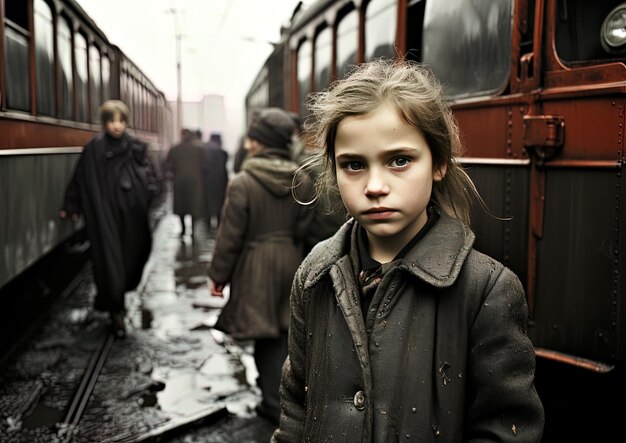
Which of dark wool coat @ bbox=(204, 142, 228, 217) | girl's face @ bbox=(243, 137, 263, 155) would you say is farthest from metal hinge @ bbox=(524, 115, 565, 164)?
dark wool coat @ bbox=(204, 142, 228, 217)

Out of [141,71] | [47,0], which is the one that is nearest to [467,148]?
[47,0]

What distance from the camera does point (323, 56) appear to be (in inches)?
297

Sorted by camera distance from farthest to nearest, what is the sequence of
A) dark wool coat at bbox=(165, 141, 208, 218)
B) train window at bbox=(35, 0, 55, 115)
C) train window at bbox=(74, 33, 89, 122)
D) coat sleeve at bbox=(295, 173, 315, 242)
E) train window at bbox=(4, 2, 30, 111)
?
dark wool coat at bbox=(165, 141, 208, 218)
train window at bbox=(74, 33, 89, 122)
train window at bbox=(35, 0, 55, 115)
train window at bbox=(4, 2, 30, 111)
coat sleeve at bbox=(295, 173, 315, 242)

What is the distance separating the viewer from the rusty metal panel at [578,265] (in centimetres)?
294

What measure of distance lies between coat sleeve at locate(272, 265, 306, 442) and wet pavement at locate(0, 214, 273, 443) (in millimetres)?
2257

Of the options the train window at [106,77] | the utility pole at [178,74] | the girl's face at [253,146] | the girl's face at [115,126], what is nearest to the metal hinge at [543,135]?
the girl's face at [253,146]

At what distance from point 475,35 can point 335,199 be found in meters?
2.12

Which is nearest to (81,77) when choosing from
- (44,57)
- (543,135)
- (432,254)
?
(44,57)

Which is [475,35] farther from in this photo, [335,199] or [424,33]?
[335,199]

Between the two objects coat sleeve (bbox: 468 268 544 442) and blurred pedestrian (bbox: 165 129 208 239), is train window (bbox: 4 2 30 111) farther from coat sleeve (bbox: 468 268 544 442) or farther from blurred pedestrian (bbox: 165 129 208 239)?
blurred pedestrian (bbox: 165 129 208 239)

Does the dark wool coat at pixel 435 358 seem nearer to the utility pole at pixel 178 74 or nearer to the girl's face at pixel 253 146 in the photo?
the girl's face at pixel 253 146

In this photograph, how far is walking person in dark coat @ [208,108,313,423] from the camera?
425cm

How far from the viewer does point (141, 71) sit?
18.0m

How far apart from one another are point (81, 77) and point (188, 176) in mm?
3111
